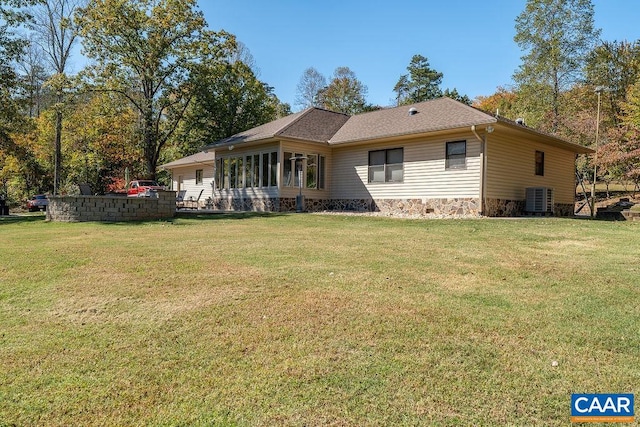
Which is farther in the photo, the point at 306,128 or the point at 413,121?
the point at 306,128

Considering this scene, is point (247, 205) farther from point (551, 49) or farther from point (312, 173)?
point (551, 49)

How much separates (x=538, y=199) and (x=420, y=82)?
33148 mm

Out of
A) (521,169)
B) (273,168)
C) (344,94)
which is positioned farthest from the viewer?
(344,94)

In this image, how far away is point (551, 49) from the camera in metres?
27.0

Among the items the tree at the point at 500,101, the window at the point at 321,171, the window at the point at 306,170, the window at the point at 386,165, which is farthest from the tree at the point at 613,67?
the window at the point at 306,170

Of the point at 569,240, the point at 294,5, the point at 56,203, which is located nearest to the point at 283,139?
the point at 294,5

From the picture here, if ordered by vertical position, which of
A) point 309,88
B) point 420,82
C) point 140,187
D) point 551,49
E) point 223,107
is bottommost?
point 140,187

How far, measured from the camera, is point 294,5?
1576cm

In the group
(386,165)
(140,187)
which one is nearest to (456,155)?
(386,165)

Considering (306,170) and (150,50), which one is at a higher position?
(150,50)

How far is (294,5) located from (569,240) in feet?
41.6

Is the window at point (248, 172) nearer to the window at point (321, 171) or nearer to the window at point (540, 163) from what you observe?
the window at point (321, 171)

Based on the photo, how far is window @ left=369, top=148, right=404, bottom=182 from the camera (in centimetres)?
1586

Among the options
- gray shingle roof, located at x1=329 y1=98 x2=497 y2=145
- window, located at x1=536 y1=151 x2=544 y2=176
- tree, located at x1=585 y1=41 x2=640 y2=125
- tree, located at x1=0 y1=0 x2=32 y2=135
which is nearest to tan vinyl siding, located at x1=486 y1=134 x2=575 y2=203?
window, located at x1=536 y1=151 x2=544 y2=176
